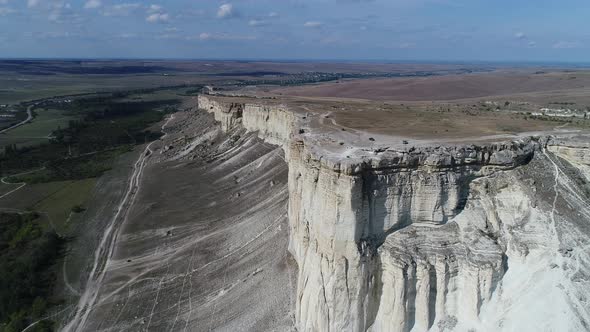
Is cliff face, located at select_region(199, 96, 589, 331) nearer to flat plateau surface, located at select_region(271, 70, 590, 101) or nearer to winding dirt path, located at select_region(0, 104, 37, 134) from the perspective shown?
flat plateau surface, located at select_region(271, 70, 590, 101)

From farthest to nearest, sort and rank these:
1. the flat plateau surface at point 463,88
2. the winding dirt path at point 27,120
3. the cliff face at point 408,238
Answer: the winding dirt path at point 27,120 → the flat plateau surface at point 463,88 → the cliff face at point 408,238

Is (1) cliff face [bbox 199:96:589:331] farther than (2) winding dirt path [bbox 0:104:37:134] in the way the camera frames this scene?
No

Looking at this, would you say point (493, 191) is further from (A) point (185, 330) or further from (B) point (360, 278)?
(A) point (185, 330)

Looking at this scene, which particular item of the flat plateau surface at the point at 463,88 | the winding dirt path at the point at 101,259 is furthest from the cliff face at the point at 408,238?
the flat plateau surface at the point at 463,88

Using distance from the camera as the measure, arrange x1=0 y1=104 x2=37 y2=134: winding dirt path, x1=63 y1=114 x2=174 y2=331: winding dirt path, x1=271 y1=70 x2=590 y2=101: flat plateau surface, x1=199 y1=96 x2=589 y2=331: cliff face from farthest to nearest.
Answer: x1=0 y1=104 x2=37 y2=134: winding dirt path
x1=271 y1=70 x2=590 y2=101: flat plateau surface
x1=63 y1=114 x2=174 y2=331: winding dirt path
x1=199 y1=96 x2=589 y2=331: cliff face

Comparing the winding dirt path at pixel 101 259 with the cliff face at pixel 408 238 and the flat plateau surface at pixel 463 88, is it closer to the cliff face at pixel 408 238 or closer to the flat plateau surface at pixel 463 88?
the cliff face at pixel 408 238

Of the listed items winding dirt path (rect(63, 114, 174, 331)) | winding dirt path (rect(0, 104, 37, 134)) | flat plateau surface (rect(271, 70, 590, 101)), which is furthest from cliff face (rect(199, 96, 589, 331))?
winding dirt path (rect(0, 104, 37, 134))

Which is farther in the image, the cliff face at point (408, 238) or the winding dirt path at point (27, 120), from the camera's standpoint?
the winding dirt path at point (27, 120)

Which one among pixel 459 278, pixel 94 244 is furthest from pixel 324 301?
pixel 94 244
